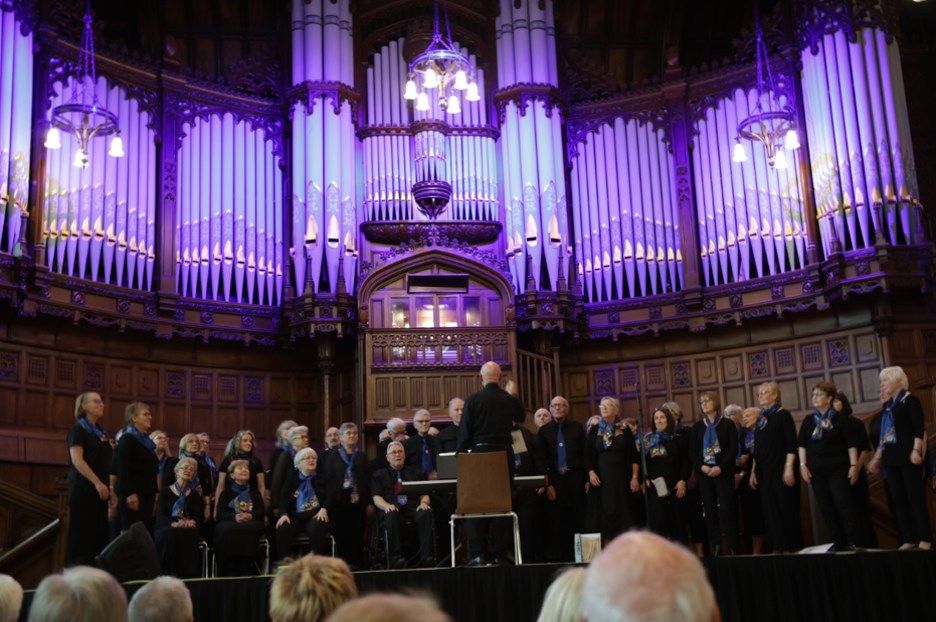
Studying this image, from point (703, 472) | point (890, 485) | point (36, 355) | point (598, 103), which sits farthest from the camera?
point (598, 103)

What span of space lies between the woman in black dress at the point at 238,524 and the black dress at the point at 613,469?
2961 millimetres

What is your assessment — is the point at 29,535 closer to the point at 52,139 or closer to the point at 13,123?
the point at 52,139

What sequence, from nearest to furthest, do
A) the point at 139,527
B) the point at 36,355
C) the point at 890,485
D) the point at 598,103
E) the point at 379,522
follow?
1. the point at 139,527
2. the point at 890,485
3. the point at 379,522
4. the point at 36,355
5. the point at 598,103

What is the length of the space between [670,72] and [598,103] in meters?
1.09

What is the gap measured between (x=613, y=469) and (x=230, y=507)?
3.32 metres

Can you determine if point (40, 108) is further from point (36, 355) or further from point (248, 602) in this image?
point (248, 602)

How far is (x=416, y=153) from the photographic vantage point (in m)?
14.8

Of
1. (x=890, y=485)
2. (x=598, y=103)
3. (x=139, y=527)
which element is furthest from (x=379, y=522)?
(x=598, y=103)

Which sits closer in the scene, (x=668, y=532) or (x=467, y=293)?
(x=668, y=532)

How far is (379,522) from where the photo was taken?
9914 millimetres

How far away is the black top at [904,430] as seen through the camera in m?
8.13

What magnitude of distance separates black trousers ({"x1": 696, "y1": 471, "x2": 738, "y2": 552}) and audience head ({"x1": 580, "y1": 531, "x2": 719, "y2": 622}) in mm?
7160

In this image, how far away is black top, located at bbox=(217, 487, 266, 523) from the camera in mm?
9180

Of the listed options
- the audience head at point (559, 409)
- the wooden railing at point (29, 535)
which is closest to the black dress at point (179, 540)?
the wooden railing at point (29, 535)
